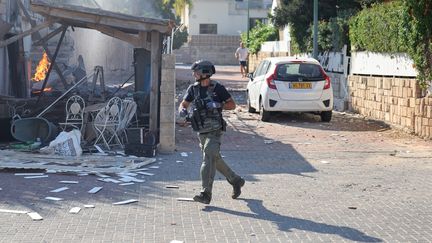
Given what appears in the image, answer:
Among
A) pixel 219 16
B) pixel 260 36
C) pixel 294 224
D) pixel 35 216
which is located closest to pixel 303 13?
pixel 260 36

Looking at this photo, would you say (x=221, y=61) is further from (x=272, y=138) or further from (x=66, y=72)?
(x=272, y=138)

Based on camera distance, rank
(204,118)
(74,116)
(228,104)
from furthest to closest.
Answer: (74,116), (228,104), (204,118)

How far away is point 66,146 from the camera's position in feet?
39.1

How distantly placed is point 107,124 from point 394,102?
277 inches

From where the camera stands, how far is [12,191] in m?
9.15

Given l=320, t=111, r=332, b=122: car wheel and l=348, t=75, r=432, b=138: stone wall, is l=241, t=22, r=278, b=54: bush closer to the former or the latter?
l=348, t=75, r=432, b=138: stone wall

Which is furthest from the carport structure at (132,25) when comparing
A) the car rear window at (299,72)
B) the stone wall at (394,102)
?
the stone wall at (394,102)

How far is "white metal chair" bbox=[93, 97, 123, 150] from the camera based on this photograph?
12.8m

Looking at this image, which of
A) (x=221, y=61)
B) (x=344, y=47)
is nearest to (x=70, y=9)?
(x=344, y=47)

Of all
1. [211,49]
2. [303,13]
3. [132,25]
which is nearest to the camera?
[132,25]

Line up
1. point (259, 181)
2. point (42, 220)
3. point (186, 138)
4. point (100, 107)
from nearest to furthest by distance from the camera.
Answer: point (42, 220) < point (259, 181) < point (100, 107) < point (186, 138)

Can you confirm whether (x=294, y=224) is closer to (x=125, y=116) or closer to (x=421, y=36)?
(x=125, y=116)

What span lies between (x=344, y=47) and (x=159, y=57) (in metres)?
9.59

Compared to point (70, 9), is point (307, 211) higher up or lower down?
lower down
